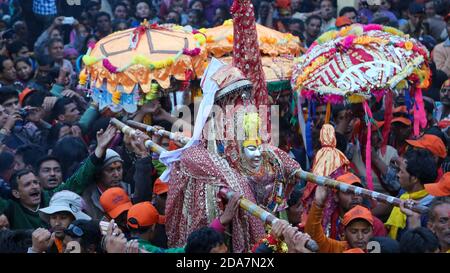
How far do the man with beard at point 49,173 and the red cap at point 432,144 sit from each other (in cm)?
266

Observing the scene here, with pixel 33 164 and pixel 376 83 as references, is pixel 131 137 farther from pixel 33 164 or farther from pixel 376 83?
pixel 376 83

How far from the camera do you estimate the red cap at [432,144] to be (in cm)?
977

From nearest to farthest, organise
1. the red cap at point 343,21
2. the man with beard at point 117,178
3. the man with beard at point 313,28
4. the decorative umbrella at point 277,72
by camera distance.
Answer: the man with beard at point 117,178
the decorative umbrella at point 277,72
the red cap at point 343,21
the man with beard at point 313,28

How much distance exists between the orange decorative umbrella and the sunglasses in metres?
3.35

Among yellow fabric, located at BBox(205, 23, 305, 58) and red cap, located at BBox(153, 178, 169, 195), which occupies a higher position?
yellow fabric, located at BBox(205, 23, 305, 58)

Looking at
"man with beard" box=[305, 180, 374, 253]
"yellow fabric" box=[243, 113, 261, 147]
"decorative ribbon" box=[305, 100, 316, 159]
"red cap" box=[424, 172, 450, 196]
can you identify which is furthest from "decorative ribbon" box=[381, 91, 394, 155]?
"yellow fabric" box=[243, 113, 261, 147]

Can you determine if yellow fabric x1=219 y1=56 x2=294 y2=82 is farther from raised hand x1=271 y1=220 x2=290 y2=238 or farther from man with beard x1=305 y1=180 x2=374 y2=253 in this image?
raised hand x1=271 y1=220 x2=290 y2=238

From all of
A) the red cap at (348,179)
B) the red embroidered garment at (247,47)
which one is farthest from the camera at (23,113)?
the red cap at (348,179)

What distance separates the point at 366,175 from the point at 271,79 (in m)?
1.45

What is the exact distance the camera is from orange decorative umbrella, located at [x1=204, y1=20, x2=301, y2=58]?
11.2 m

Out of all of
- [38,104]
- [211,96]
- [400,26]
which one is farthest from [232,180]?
[400,26]

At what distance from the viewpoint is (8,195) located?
9.30m

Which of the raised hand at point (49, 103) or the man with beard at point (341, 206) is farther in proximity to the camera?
the raised hand at point (49, 103)

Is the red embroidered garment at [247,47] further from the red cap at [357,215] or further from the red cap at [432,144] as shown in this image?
the red cap at [432,144]
